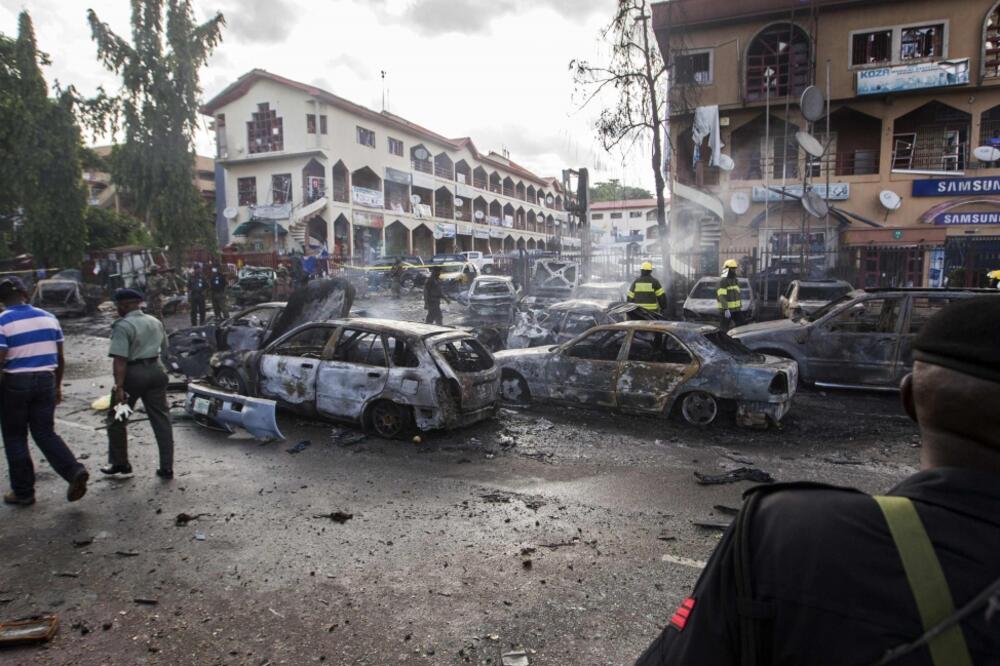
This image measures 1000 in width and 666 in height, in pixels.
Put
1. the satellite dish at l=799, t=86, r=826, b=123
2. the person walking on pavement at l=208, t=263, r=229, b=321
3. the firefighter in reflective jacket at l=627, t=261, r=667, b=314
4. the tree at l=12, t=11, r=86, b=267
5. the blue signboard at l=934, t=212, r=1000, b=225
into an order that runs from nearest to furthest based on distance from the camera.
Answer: the firefighter in reflective jacket at l=627, t=261, r=667, b=314 < the person walking on pavement at l=208, t=263, r=229, b=321 < the satellite dish at l=799, t=86, r=826, b=123 < the blue signboard at l=934, t=212, r=1000, b=225 < the tree at l=12, t=11, r=86, b=267

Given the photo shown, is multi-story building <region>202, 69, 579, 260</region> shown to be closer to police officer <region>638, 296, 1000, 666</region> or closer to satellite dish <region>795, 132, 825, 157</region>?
satellite dish <region>795, 132, 825, 157</region>

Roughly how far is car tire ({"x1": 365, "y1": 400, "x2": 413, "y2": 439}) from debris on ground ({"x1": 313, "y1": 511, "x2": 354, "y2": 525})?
2.18 metres

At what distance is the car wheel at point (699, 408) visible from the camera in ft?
25.0

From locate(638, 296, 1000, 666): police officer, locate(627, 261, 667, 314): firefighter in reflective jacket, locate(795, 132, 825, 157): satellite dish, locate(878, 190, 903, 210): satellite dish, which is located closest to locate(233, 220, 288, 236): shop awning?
locate(795, 132, 825, 157): satellite dish

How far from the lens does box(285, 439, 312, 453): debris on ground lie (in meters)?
6.65

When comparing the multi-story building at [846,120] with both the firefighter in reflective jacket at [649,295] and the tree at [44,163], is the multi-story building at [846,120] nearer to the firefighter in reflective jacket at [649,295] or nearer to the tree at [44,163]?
the firefighter in reflective jacket at [649,295]

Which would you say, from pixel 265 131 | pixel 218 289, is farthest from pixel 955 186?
pixel 265 131

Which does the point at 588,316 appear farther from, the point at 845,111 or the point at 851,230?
the point at 845,111

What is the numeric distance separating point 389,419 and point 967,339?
21.3 feet

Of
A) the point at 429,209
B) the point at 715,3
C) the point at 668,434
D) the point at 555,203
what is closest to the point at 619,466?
the point at 668,434

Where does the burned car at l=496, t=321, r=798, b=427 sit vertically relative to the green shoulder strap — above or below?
below

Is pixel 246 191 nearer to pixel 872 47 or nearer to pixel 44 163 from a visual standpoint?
pixel 44 163

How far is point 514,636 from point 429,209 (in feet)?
138

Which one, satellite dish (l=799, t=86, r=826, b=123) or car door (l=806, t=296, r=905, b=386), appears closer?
car door (l=806, t=296, r=905, b=386)
